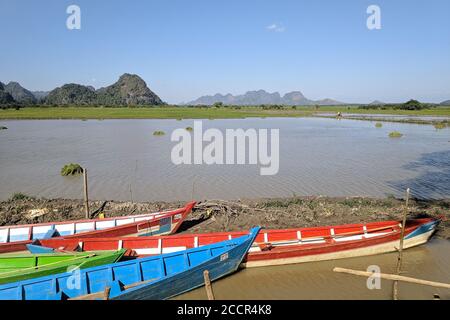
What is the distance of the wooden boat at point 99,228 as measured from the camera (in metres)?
10.2

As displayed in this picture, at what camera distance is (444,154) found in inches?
969

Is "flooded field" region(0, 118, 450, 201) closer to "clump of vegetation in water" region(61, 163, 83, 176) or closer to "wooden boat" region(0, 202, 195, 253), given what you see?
"clump of vegetation in water" region(61, 163, 83, 176)

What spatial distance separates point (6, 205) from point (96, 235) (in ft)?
19.0

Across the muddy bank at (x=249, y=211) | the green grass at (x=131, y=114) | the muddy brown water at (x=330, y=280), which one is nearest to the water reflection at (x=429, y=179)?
the muddy bank at (x=249, y=211)

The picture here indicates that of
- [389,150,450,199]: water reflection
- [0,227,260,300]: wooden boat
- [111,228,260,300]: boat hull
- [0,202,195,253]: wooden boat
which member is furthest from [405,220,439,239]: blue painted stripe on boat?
[0,202,195,253]: wooden boat

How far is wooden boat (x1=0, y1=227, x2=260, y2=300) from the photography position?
21.5ft

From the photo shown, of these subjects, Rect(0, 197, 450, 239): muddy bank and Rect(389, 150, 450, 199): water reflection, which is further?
Result: Rect(389, 150, 450, 199): water reflection

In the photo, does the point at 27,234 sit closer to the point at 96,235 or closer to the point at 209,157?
the point at 96,235

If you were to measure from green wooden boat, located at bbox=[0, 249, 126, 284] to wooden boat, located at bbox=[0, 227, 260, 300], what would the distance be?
527 mm

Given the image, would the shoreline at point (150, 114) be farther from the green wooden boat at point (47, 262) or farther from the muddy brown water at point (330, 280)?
the green wooden boat at point (47, 262)

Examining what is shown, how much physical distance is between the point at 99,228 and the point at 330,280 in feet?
22.9

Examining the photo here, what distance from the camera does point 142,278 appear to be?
7.57 m

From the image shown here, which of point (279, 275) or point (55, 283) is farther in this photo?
point (279, 275)
